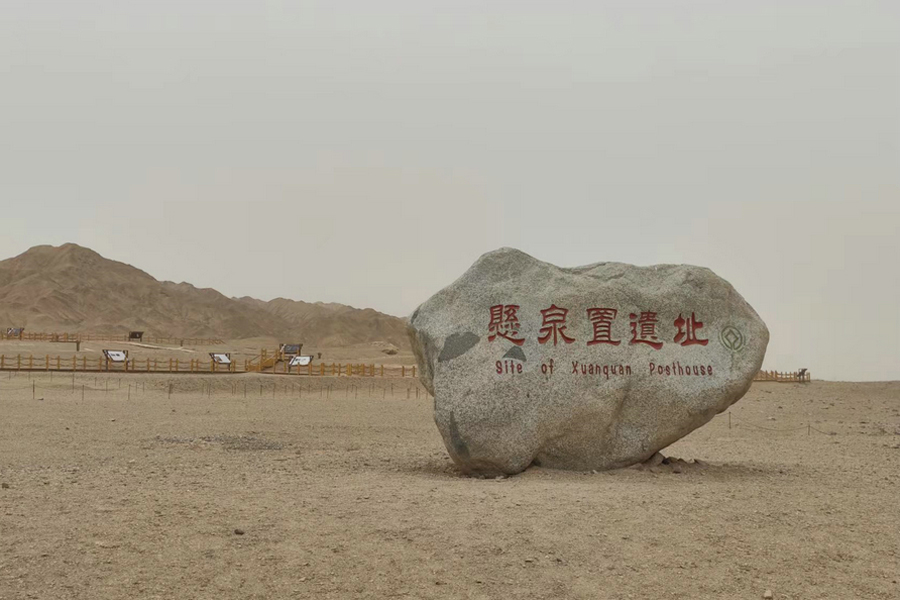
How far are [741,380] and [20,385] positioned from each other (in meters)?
26.2

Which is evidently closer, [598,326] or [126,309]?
[598,326]

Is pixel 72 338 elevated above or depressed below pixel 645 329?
above

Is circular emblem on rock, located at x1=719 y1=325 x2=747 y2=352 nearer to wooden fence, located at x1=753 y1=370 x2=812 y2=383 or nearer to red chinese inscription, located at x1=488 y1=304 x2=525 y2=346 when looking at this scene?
red chinese inscription, located at x1=488 y1=304 x2=525 y2=346

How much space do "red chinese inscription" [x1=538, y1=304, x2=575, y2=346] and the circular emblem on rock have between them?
2.26 metres

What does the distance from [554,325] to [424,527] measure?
16.5 ft

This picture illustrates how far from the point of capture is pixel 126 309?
380 ft

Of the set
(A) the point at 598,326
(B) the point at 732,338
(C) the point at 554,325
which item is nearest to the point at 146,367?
(C) the point at 554,325

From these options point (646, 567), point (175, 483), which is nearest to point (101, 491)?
point (175, 483)

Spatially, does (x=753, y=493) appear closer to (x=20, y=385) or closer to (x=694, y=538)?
(x=694, y=538)

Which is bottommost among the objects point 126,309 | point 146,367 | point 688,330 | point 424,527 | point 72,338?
point 424,527

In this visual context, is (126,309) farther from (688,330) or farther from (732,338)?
(732,338)

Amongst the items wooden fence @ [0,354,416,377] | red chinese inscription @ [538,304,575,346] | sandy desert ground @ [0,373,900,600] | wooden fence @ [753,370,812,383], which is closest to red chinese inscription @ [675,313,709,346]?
red chinese inscription @ [538,304,575,346]

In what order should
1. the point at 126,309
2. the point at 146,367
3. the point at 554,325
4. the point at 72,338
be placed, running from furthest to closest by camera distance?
the point at 126,309 → the point at 72,338 → the point at 146,367 → the point at 554,325

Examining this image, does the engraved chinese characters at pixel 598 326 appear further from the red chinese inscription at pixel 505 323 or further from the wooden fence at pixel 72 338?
the wooden fence at pixel 72 338
